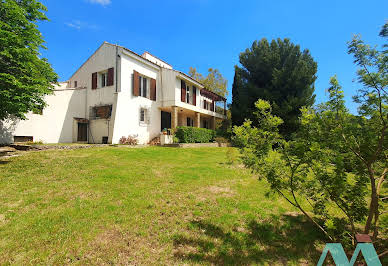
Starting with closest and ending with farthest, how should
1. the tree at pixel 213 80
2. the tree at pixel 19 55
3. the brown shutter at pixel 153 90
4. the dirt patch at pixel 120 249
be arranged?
the dirt patch at pixel 120 249 < the tree at pixel 19 55 < the brown shutter at pixel 153 90 < the tree at pixel 213 80

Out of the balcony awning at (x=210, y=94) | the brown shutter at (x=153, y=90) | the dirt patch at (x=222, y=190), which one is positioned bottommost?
the dirt patch at (x=222, y=190)

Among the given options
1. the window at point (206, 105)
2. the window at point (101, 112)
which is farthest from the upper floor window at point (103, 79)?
the window at point (206, 105)

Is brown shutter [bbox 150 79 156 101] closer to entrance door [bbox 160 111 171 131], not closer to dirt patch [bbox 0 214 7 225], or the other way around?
entrance door [bbox 160 111 171 131]

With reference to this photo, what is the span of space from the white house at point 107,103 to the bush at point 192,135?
1932 mm

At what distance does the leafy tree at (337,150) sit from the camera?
9.00 ft

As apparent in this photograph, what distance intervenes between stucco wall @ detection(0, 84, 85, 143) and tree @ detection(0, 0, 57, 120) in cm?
609

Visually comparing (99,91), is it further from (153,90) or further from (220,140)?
(220,140)

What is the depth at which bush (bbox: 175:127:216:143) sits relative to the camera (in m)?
17.1

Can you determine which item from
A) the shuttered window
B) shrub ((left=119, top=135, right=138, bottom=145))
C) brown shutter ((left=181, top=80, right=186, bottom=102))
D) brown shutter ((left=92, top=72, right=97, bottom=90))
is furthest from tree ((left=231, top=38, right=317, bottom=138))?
brown shutter ((left=92, top=72, right=97, bottom=90))

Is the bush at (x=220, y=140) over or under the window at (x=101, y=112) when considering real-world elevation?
under

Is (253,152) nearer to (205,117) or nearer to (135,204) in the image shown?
(135,204)

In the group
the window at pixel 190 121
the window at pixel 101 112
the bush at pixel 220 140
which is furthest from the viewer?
the window at pixel 190 121

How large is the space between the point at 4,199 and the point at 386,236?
8.90 metres

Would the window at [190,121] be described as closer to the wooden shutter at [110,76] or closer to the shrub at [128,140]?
the shrub at [128,140]
